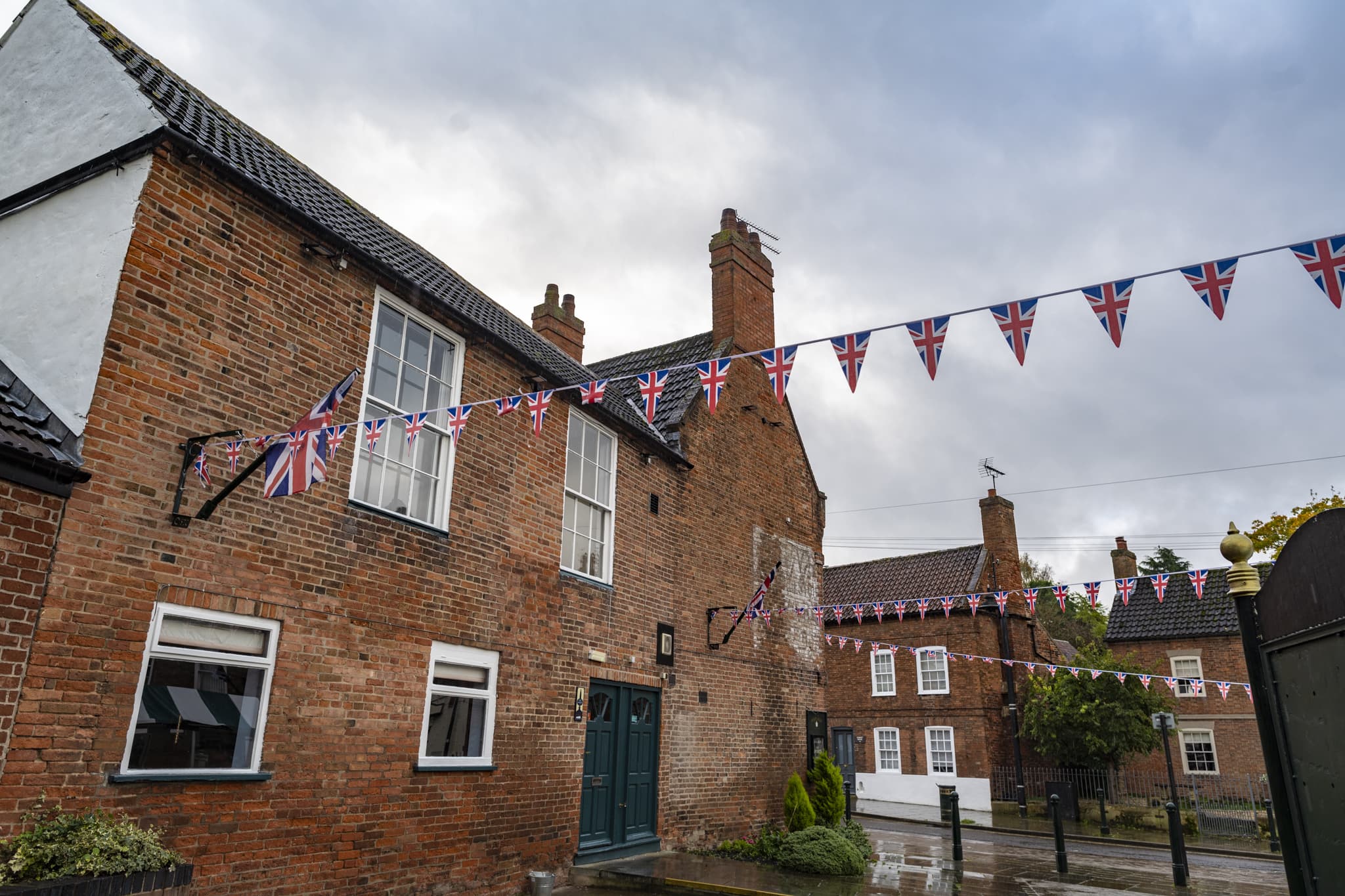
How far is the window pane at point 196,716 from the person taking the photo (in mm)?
6293

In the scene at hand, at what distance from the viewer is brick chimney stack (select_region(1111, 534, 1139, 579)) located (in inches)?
1297

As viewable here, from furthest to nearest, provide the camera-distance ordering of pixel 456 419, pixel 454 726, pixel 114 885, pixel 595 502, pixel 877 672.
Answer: pixel 877 672 < pixel 595 502 < pixel 454 726 < pixel 456 419 < pixel 114 885

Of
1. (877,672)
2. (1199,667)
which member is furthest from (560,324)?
(1199,667)

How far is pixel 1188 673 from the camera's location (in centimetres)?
2936

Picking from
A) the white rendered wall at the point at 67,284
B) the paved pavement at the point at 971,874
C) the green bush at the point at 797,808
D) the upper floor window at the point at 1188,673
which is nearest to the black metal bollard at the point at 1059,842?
the paved pavement at the point at 971,874

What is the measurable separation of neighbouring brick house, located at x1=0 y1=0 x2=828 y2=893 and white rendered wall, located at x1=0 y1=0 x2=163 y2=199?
37 millimetres

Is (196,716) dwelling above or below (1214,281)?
below

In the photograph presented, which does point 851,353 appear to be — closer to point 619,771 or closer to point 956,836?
point 619,771

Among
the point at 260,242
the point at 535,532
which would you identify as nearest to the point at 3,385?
the point at 260,242

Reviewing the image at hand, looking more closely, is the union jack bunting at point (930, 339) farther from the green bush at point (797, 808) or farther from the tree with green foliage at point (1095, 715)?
the tree with green foliage at point (1095, 715)

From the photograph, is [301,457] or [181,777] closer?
[181,777]

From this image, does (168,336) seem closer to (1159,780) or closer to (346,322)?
(346,322)

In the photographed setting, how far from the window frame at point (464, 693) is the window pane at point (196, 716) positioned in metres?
1.92

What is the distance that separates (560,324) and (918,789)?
20097 millimetres
